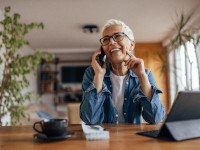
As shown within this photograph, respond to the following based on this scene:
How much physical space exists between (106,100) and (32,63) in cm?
179

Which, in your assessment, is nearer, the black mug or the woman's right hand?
the black mug

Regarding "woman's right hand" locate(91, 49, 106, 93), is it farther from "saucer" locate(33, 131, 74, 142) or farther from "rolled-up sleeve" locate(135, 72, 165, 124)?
"saucer" locate(33, 131, 74, 142)

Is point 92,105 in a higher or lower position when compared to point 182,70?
lower

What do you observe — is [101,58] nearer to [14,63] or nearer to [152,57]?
[14,63]

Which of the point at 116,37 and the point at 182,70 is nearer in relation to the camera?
the point at 116,37

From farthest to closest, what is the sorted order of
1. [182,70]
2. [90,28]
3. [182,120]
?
[182,70]
[90,28]
[182,120]

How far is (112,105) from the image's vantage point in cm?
136

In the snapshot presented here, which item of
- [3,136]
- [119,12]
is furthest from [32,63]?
[3,136]

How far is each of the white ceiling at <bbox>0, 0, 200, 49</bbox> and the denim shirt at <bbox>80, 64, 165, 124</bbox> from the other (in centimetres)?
212

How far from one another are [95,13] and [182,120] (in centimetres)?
312

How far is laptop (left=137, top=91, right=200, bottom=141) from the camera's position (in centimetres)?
84

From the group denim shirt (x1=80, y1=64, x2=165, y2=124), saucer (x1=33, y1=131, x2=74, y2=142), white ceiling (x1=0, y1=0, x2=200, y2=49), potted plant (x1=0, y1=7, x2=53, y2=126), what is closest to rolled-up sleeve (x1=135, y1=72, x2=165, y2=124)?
denim shirt (x1=80, y1=64, x2=165, y2=124)

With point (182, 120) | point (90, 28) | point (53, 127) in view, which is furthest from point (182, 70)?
point (53, 127)

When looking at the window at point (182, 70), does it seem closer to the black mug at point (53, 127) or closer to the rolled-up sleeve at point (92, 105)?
the rolled-up sleeve at point (92, 105)
